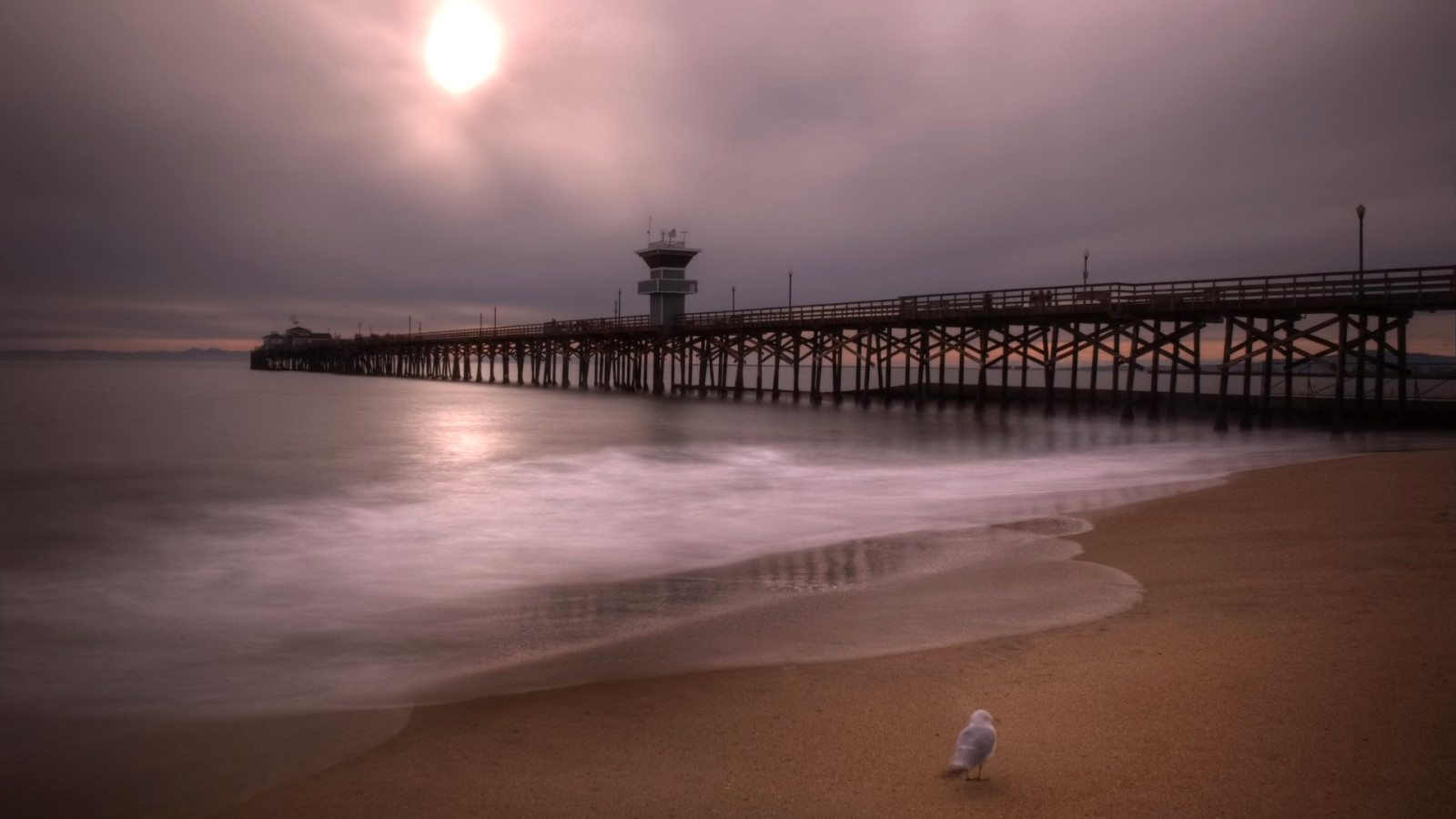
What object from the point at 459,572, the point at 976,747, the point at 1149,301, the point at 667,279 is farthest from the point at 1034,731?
the point at 667,279

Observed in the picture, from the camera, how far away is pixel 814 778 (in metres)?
3.68

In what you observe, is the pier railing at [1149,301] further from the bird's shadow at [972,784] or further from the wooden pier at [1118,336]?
the bird's shadow at [972,784]

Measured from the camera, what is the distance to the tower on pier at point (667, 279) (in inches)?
2336

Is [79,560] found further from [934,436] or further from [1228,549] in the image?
[934,436]

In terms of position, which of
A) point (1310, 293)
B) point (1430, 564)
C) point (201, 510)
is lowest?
point (201, 510)

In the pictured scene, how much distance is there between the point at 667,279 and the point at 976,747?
57.1m

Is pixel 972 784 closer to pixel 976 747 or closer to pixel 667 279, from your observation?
pixel 976 747

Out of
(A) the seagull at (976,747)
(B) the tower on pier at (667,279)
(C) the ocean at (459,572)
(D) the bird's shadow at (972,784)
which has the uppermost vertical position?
(B) the tower on pier at (667,279)

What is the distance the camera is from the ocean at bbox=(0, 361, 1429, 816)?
513 cm

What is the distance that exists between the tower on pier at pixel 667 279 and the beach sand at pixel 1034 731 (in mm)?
54553

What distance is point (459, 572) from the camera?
907cm

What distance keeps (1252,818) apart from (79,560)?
37.0ft

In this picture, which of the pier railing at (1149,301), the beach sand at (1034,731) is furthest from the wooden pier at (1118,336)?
the beach sand at (1034,731)

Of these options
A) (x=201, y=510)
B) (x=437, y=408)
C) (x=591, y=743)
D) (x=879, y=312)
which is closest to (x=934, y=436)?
(x=879, y=312)
